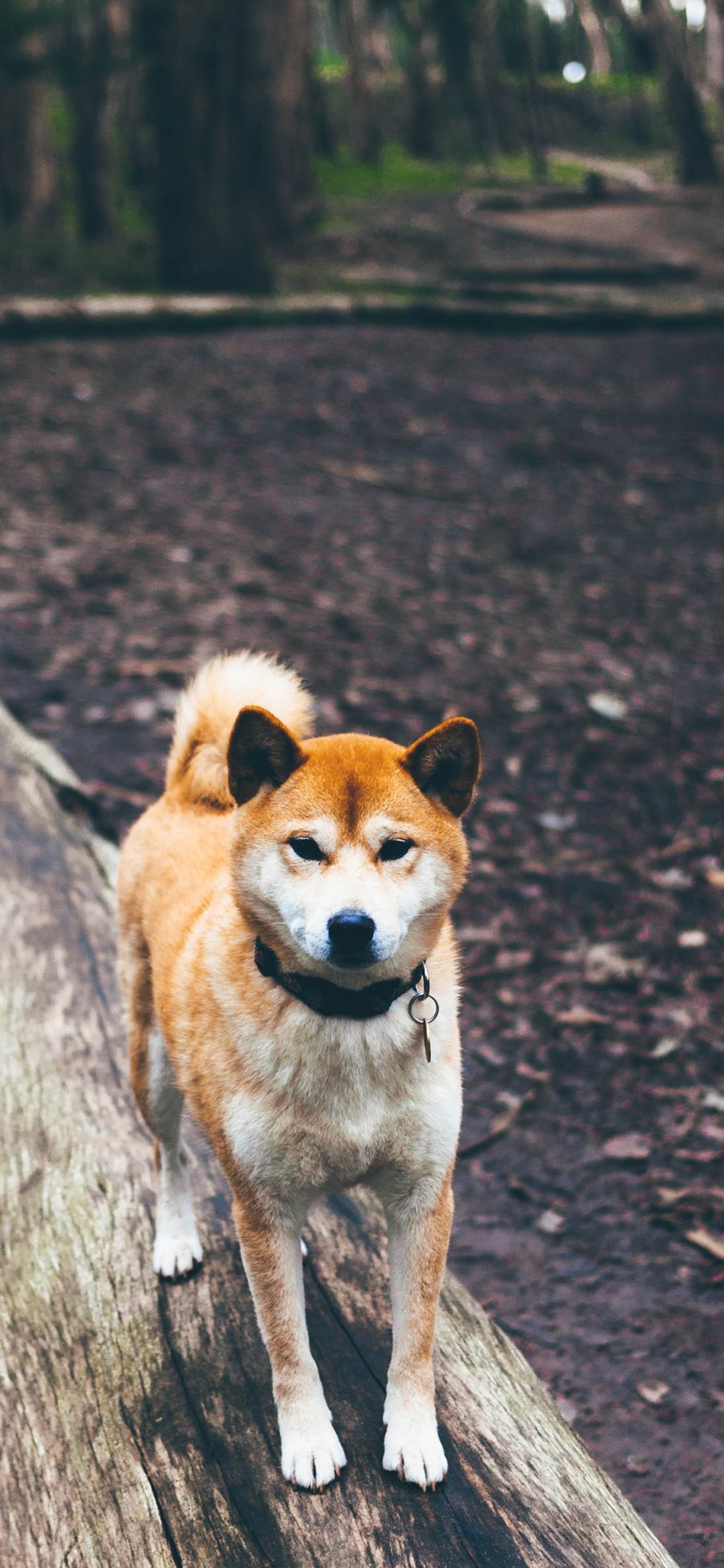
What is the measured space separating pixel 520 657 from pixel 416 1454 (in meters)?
4.93

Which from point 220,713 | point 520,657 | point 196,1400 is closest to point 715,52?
point 520,657

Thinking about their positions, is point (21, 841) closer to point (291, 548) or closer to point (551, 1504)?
point (551, 1504)

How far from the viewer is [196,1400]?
225 centimetres

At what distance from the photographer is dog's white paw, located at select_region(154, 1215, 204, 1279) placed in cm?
253

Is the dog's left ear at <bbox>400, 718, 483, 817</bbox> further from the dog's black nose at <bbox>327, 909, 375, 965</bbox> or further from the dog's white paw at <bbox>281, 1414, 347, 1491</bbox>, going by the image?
the dog's white paw at <bbox>281, 1414, 347, 1491</bbox>

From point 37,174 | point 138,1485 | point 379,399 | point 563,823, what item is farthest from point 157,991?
point 37,174

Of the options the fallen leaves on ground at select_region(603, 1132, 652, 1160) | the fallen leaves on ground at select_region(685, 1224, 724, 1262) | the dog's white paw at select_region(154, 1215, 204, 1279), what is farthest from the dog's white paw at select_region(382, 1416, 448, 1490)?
the fallen leaves on ground at select_region(603, 1132, 652, 1160)

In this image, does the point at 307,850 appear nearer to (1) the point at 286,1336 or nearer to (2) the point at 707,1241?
(1) the point at 286,1336

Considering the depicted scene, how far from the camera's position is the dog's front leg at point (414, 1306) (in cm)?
212

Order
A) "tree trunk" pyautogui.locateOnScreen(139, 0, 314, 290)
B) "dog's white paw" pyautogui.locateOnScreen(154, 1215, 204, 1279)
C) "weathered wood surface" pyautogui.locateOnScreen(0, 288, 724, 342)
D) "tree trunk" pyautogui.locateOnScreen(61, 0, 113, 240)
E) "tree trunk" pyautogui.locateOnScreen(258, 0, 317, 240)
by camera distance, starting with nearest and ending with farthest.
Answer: "dog's white paw" pyautogui.locateOnScreen(154, 1215, 204, 1279) → "tree trunk" pyautogui.locateOnScreen(139, 0, 314, 290) → "weathered wood surface" pyautogui.locateOnScreen(0, 288, 724, 342) → "tree trunk" pyautogui.locateOnScreen(258, 0, 317, 240) → "tree trunk" pyautogui.locateOnScreen(61, 0, 113, 240)

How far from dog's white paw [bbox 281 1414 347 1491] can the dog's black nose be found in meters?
0.84

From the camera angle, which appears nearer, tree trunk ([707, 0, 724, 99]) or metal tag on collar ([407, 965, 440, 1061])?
metal tag on collar ([407, 965, 440, 1061])

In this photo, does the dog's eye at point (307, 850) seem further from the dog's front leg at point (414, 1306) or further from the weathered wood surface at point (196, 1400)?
the weathered wood surface at point (196, 1400)

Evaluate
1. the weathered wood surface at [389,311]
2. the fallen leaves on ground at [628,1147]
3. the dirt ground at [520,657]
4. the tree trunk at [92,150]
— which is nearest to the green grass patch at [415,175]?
the tree trunk at [92,150]
